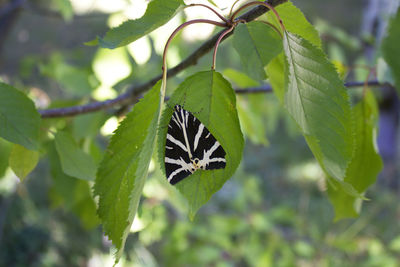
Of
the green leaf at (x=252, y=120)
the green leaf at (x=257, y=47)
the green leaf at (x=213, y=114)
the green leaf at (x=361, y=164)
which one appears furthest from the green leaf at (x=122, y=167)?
the green leaf at (x=252, y=120)

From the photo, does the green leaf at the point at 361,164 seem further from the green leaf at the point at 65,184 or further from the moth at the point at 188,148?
the green leaf at the point at 65,184

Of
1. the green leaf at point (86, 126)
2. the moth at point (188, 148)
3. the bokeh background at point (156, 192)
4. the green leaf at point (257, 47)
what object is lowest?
the bokeh background at point (156, 192)

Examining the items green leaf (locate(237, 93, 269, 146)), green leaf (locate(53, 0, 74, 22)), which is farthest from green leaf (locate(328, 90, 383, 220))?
green leaf (locate(53, 0, 74, 22))

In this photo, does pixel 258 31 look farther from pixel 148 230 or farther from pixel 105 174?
pixel 148 230

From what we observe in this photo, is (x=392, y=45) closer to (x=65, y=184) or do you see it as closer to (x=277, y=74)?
(x=277, y=74)

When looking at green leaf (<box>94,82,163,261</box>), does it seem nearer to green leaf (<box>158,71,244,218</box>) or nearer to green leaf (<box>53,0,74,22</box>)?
green leaf (<box>158,71,244,218</box>)

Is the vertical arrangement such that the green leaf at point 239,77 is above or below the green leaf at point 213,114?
below
